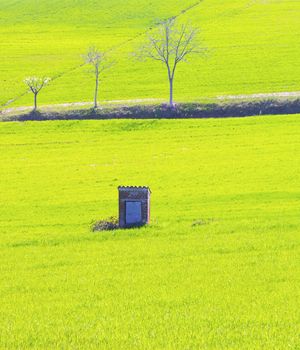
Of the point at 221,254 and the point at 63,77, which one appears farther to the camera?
the point at 63,77

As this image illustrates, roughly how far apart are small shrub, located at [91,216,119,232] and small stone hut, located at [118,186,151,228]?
0.38m

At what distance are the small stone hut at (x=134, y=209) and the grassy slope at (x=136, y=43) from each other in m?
44.7

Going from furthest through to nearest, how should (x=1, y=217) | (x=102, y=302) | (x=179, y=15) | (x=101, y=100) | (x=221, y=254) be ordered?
(x=179, y=15) → (x=101, y=100) → (x=1, y=217) → (x=221, y=254) → (x=102, y=302)

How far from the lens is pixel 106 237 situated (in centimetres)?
2817

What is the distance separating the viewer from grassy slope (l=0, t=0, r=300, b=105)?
81938 millimetres

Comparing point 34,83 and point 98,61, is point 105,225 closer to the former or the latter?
point 34,83

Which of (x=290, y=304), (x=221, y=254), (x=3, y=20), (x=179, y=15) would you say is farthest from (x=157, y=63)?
(x=290, y=304)

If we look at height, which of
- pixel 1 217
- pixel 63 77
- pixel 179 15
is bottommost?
pixel 1 217

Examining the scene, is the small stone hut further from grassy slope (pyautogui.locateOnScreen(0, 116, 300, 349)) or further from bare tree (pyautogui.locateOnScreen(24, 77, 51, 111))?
bare tree (pyautogui.locateOnScreen(24, 77, 51, 111))

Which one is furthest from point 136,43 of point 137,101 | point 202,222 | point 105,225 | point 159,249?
point 159,249

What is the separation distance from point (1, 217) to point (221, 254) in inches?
550

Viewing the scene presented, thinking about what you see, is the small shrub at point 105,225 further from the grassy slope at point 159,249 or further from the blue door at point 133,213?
the blue door at point 133,213

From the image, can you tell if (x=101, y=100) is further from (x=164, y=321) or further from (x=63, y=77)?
(x=164, y=321)

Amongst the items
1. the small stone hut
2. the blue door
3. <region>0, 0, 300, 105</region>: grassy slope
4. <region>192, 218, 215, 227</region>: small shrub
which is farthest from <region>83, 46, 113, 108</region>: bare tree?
<region>192, 218, 215, 227</region>: small shrub
